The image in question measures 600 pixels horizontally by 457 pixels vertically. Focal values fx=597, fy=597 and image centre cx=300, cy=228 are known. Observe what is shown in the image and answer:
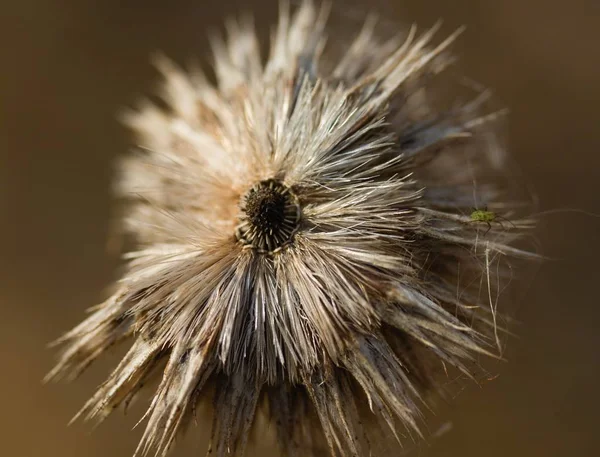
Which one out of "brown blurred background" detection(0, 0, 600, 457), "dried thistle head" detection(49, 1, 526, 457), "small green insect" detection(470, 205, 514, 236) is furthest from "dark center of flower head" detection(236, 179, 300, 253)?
"brown blurred background" detection(0, 0, 600, 457)

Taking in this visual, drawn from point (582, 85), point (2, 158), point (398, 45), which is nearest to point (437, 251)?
point (398, 45)

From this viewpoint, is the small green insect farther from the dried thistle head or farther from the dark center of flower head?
the dark center of flower head

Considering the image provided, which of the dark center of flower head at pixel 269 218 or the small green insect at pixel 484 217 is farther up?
the dark center of flower head at pixel 269 218

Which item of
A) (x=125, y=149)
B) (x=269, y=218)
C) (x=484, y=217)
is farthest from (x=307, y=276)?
(x=125, y=149)

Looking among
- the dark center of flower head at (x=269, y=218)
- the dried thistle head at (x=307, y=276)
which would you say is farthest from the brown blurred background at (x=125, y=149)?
the dark center of flower head at (x=269, y=218)

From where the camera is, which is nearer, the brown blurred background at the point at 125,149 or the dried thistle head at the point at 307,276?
the dried thistle head at the point at 307,276

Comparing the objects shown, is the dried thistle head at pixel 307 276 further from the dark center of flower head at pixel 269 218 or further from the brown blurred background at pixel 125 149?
the brown blurred background at pixel 125 149

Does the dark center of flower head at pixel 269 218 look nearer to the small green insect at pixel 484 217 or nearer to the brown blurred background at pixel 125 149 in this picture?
the small green insect at pixel 484 217
